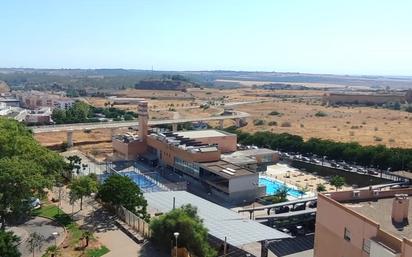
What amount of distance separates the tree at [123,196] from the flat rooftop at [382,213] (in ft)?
52.7

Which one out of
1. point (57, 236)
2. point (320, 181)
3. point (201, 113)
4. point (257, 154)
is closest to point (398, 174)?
point (320, 181)

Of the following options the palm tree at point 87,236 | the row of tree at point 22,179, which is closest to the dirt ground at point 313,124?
the row of tree at point 22,179

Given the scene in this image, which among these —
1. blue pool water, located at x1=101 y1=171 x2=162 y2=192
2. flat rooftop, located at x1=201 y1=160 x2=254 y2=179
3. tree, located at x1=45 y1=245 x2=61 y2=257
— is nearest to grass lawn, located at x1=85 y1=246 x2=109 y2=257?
tree, located at x1=45 y1=245 x2=61 y2=257

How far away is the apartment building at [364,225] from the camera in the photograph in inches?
750

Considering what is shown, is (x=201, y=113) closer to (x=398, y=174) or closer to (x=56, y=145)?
(x=56, y=145)

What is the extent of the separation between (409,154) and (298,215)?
76.2 feet

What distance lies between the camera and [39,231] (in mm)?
31625

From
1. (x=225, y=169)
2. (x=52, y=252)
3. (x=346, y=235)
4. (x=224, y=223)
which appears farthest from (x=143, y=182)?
(x=346, y=235)

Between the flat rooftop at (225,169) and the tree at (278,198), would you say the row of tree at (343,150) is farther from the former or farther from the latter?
the flat rooftop at (225,169)

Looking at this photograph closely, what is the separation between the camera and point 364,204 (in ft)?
80.3

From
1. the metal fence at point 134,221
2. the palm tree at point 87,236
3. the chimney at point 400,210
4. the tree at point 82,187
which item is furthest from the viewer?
the tree at point 82,187

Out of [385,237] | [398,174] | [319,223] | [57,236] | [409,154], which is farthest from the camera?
[409,154]

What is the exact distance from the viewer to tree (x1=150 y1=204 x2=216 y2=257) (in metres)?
26.5

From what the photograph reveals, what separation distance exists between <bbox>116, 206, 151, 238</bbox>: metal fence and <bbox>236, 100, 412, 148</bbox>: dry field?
4982 cm
